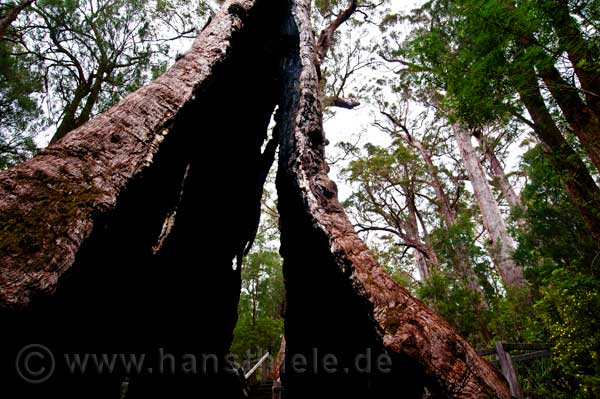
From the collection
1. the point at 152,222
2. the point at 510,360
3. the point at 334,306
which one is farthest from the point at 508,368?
the point at 152,222

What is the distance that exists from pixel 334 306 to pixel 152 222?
1.74 meters

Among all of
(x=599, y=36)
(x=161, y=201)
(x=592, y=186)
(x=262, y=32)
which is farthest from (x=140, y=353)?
(x=592, y=186)

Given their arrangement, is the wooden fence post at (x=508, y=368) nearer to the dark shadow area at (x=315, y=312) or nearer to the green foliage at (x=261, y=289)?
the dark shadow area at (x=315, y=312)

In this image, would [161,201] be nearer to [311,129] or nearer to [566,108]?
[311,129]

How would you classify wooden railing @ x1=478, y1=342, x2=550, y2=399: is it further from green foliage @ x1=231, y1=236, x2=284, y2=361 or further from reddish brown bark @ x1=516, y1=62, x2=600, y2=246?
green foliage @ x1=231, y1=236, x2=284, y2=361

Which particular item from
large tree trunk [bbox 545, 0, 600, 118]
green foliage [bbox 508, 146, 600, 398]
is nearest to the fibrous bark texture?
large tree trunk [bbox 545, 0, 600, 118]

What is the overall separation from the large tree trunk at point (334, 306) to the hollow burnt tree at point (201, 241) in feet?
0.04

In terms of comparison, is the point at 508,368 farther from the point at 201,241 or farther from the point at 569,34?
the point at 201,241

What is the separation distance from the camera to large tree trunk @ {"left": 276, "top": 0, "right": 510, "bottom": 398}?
1.44 m

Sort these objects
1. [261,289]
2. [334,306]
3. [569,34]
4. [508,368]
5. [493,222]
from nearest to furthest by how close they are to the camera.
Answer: [334,306] → [569,34] → [508,368] → [493,222] → [261,289]

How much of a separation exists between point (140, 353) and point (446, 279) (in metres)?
8.62

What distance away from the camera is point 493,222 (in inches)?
462

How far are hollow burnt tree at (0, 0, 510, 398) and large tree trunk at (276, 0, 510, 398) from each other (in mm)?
11

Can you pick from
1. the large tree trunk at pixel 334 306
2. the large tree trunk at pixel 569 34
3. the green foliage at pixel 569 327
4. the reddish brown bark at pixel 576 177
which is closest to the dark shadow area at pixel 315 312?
the large tree trunk at pixel 334 306
